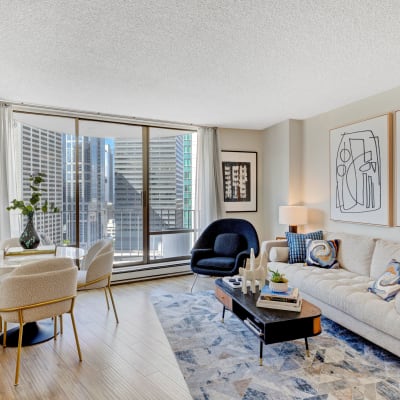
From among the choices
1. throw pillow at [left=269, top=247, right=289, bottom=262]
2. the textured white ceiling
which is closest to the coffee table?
throw pillow at [left=269, top=247, right=289, bottom=262]

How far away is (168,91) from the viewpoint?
3.33 meters

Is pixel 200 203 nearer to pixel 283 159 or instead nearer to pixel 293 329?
pixel 283 159

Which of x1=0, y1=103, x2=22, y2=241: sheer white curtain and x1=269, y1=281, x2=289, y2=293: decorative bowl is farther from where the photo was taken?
x1=0, y1=103, x2=22, y2=241: sheer white curtain

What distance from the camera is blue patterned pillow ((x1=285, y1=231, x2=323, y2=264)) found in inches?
147

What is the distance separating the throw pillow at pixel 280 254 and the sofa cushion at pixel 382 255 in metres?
0.99

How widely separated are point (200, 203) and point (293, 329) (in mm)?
3079

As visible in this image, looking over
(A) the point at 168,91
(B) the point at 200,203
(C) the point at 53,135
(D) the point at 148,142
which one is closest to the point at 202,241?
(B) the point at 200,203

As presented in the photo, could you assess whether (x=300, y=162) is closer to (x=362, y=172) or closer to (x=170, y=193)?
(x=362, y=172)

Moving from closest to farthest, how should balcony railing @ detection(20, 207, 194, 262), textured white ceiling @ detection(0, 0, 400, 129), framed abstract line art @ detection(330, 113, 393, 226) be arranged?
textured white ceiling @ detection(0, 0, 400, 129) → framed abstract line art @ detection(330, 113, 393, 226) → balcony railing @ detection(20, 207, 194, 262)

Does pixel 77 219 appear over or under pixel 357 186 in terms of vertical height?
under

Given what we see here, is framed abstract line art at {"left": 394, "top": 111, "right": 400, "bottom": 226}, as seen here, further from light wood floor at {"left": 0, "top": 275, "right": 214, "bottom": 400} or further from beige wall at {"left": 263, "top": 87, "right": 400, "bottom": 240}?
light wood floor at {"left": 0, "top": 275, "right": 214, "bottom": 400}

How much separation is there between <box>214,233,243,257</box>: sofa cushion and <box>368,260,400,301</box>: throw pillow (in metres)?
1.88

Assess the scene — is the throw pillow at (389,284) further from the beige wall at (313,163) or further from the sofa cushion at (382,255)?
the beige wall at (313,163)

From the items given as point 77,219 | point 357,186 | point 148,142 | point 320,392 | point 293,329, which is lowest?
point 320,392
